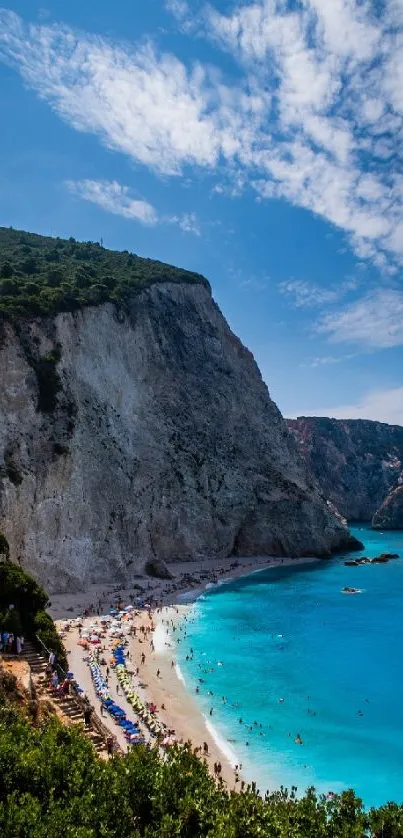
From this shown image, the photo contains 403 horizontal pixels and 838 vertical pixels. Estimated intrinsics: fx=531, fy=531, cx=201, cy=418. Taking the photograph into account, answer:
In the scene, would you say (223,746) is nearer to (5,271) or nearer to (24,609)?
(24,609)

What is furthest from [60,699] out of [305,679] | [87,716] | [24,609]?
[305,679]

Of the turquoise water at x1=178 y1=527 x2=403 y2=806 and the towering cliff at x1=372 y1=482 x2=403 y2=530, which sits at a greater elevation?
the towering cliff at x1=372 y1=482 x2=403 y2=530

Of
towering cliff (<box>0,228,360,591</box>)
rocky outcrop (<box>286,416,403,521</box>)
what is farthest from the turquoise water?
rocky outcrop (<box>286,416,403,521</box>)

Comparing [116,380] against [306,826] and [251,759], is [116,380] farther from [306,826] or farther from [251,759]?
[306,826]

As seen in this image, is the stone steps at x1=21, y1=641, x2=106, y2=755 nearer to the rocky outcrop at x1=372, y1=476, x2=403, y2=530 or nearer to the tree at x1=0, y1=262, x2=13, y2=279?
the tree at x1=0, y1=262, x2=13, y2=279

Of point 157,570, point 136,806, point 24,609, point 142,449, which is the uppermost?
point 142,449
